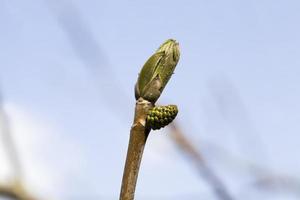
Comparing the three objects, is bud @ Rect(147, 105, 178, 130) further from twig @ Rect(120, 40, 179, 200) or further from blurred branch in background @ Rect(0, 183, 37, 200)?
blurred branch in background @ Rect(0, 183, 37, 200)

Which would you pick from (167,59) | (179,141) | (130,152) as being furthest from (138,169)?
(167,59)

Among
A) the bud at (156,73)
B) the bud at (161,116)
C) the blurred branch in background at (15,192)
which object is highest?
the bud at (156,73)

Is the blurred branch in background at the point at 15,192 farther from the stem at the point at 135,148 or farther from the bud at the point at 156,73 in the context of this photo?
the bud at the point at 156,73

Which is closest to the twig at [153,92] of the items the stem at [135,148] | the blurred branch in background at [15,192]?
the stem at [135,148]

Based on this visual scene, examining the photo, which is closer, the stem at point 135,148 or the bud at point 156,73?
the stem at point 135,148

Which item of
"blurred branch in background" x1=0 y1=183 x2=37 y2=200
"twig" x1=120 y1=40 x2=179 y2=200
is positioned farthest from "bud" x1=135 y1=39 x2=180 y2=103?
"blurred branch in background" x1=0 y1=183 x2=37 y2=200

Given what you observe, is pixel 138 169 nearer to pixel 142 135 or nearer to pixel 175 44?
pixel 142 135

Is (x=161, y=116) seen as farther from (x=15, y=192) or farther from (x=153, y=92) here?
(x=15, y=192)
